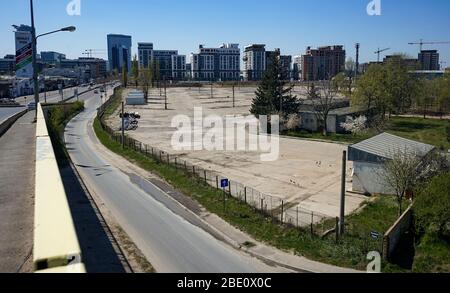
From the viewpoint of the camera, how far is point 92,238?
14.9 meters

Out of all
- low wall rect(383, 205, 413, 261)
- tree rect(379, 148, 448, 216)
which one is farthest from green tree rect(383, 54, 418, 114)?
low wall rect(383, 205, 413, 261)

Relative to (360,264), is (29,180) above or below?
above

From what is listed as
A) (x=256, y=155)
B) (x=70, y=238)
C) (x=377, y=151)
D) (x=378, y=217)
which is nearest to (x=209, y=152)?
(x=256, y=155)

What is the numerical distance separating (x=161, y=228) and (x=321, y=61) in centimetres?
18674

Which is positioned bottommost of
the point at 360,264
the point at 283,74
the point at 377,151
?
the point at 360,264

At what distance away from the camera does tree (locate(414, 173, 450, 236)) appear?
49.6ft

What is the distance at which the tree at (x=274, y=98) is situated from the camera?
46.8m

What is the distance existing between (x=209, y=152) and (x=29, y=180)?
19665mm

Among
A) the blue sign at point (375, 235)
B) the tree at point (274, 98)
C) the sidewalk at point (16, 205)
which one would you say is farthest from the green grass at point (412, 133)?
the sidewalk at point (16, 205)

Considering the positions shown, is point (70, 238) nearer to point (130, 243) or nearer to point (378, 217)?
point (130, 243)

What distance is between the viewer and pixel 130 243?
15.1 metres

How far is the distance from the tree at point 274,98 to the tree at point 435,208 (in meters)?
29.7

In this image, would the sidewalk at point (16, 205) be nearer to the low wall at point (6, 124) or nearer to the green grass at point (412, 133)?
the low wall at point (6, 124)
